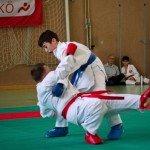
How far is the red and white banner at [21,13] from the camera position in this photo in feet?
33.8

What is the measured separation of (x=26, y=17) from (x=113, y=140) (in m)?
6.95

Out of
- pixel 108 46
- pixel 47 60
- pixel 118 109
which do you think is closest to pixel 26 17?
pixel 47 60

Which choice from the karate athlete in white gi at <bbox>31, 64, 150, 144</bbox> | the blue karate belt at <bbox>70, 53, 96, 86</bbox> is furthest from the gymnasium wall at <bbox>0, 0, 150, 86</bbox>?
the karate athlete in white gi at <bbox>31, 64, 150, 144</bbox>

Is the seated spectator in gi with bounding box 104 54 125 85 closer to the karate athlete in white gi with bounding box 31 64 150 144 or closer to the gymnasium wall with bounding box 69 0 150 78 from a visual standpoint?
the gymnasium wall with bounding box 69 0 150 78

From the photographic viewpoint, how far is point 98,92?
14.0 ft

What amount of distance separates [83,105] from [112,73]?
716 centimetres

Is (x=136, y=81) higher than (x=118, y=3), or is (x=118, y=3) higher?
(x=118, y=3)

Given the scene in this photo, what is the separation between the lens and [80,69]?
14.7 feet

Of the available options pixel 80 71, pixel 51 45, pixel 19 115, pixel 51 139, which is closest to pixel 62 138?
pixel 51 139

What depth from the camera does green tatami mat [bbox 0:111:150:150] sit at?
13.0ft

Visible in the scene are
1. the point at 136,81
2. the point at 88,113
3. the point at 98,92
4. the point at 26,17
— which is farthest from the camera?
the point at 136,81

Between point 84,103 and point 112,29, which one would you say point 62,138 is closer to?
point 84,103

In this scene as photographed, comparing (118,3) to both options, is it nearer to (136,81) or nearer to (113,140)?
(136,81)

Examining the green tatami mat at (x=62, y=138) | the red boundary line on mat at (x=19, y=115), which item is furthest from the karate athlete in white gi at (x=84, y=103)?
the red boundary line on mat at (x=19, y=115)
